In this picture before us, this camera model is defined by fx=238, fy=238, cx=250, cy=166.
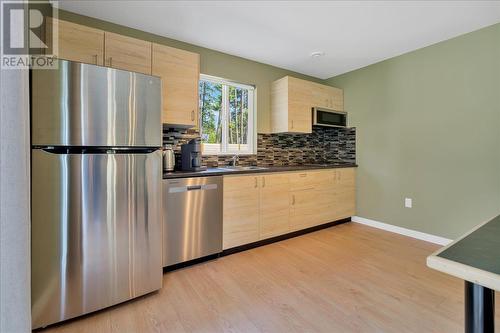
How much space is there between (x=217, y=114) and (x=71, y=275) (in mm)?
2251

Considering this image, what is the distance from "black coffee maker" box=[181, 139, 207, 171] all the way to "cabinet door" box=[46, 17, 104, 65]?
1034mm

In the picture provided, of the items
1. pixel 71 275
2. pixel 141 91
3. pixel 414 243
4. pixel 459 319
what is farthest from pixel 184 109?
pixel 414 243

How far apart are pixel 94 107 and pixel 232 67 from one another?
1997 millimetres

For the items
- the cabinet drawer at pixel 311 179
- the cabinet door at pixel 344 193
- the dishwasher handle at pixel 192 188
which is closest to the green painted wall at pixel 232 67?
the cabinet drawer at pixel 311 179

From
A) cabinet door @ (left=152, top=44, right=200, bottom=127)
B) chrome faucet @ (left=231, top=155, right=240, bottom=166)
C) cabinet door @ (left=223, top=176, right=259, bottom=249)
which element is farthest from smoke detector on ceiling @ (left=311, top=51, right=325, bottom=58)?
cabinet door @ (left=223, top=176, right=259, bottom=249)

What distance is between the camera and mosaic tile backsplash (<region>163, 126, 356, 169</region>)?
3.37 metres

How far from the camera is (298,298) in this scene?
Answer: 69.0 inches

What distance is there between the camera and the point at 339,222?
11.8 ft

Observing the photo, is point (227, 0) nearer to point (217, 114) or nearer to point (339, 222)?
point (217, 114)

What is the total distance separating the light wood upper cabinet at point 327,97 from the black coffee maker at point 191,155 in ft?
6.45

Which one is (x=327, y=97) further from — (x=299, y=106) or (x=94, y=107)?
(x=94, y=107)

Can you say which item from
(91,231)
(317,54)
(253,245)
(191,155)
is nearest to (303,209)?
(253,245)

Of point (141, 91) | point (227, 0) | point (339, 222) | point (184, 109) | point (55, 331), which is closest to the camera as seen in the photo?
point (55, 331)

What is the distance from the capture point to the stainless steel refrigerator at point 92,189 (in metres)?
1.40
